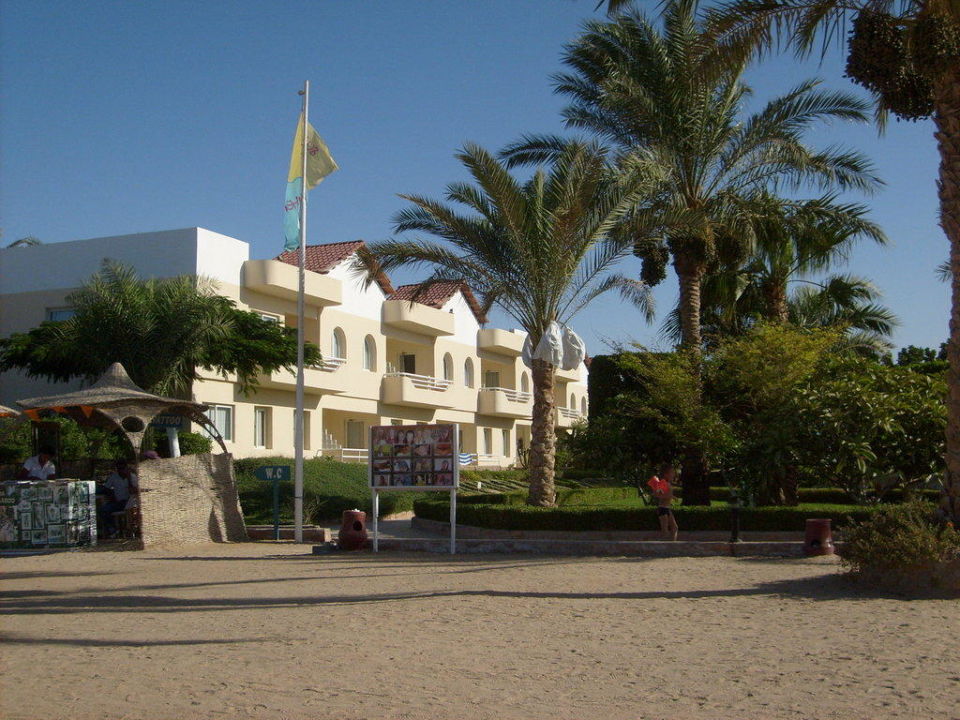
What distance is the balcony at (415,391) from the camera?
1497 inches

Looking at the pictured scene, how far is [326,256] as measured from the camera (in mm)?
36750

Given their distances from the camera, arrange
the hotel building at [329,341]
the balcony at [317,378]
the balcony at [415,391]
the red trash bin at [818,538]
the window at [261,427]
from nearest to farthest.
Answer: the red trash bin at [818,538] < the hotel building at [329,341] < the balcony at [317,378] < the window at [261,427] < the balcony at [415,391]

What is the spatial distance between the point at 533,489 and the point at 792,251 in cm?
1163

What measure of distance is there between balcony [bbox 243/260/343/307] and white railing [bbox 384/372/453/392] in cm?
545

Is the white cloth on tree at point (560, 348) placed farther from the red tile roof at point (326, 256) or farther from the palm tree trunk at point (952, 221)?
the red tile roof at point (326, 256)

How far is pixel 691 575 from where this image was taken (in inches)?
519

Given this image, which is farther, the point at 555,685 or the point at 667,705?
the point at 555,685

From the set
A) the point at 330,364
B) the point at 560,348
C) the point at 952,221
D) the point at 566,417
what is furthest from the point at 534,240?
the point at 566,417

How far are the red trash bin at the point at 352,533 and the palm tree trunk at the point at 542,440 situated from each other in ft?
13.4

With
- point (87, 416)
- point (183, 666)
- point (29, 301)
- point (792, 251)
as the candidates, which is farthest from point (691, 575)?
point (29, 301)

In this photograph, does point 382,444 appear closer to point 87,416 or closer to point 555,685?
point 87,416

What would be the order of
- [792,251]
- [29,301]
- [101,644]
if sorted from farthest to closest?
[29,301]
[792,251]
[101,644]

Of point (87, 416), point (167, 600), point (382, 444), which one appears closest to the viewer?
point (167, 600)

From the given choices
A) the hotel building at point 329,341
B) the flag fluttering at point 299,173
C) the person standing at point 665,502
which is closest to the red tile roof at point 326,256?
the hotel building at point 329,341
